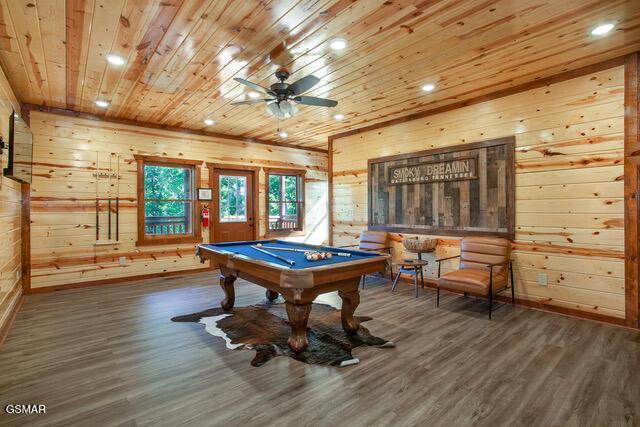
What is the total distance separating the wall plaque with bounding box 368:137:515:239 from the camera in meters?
4.34

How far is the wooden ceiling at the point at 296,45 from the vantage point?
252 cm

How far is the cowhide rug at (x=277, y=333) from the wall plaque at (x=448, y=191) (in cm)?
221

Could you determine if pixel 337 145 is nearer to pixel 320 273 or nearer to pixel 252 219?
pixel 252 219

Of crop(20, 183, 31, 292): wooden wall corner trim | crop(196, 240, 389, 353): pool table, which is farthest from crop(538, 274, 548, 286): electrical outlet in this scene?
crop(20, 183, 31, 292): wooden wall corner trim

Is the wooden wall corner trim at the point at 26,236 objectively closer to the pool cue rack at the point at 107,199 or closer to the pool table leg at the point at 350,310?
the pool cue rack at the point at 107,199

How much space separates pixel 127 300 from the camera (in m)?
4.43

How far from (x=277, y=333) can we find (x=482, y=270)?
8.85ft

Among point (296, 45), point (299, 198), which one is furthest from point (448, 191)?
point (299, 198)

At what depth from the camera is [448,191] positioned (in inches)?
193

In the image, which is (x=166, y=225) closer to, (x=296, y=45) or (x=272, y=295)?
(x=272, y=295)

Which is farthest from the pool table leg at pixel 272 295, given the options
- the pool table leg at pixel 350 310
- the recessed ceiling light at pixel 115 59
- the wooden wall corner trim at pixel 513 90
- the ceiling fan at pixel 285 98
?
the wooden wall corner trim at pixel 513 90

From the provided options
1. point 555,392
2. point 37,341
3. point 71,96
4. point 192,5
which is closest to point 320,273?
point 555,392

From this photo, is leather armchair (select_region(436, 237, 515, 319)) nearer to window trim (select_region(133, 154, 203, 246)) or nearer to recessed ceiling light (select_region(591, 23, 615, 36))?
recessed ceiling light (select_region(591, 23, 615, 36))

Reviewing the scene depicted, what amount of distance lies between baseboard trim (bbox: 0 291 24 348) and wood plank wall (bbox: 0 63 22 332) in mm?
28
